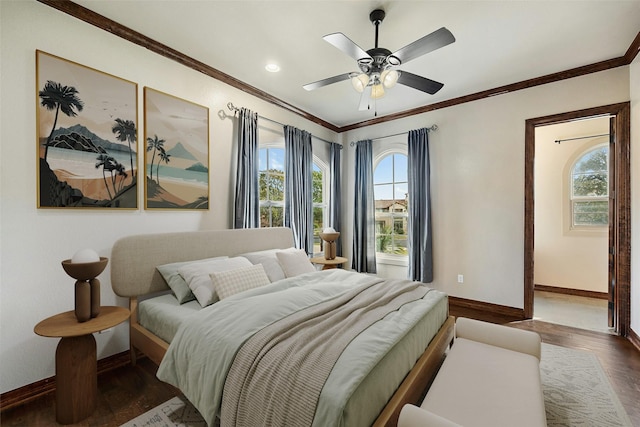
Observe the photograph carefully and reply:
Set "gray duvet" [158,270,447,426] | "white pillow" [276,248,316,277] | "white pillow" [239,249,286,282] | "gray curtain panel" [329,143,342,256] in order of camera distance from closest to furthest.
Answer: "gray duvet" [158,270,447,426], "white pillow" [239,249,286,282], "white pillow" [276,248,316,277], "gray curtain panel" [329,143,342,256]

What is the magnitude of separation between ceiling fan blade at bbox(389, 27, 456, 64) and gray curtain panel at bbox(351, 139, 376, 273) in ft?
8.95

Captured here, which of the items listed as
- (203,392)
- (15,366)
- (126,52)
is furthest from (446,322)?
(126,52)

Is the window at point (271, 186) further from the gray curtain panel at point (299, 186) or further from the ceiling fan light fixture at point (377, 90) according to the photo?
the ceiling fan light fixture at point (377, 90)

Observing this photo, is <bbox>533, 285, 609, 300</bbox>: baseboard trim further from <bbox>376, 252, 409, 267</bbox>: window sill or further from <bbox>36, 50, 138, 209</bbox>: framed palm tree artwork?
<bbox>36, 50, 138, 209</bbox>: framed palm tree artwork

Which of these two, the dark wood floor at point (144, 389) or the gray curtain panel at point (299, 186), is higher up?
the gray curtain panel at point (299, 186)

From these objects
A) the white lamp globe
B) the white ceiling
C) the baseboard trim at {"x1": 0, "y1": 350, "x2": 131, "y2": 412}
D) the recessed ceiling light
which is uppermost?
the white ceiling

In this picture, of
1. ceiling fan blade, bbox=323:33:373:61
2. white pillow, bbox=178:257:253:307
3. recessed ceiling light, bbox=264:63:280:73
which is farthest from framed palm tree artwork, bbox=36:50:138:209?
ceiling fan blade, bbox=323:33:373:61

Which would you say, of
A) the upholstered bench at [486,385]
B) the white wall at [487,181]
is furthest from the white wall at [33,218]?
the white wall at [487,181]

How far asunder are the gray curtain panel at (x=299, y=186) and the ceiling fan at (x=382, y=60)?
1.54 meters

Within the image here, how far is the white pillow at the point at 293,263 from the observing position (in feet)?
9.67

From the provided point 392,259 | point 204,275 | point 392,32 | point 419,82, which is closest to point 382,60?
point 419,82

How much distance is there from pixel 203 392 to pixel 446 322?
6.22 ft

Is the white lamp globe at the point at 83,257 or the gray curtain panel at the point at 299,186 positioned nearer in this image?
the white lamp globe at the point at 83,257

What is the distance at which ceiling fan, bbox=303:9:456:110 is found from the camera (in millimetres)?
1869
